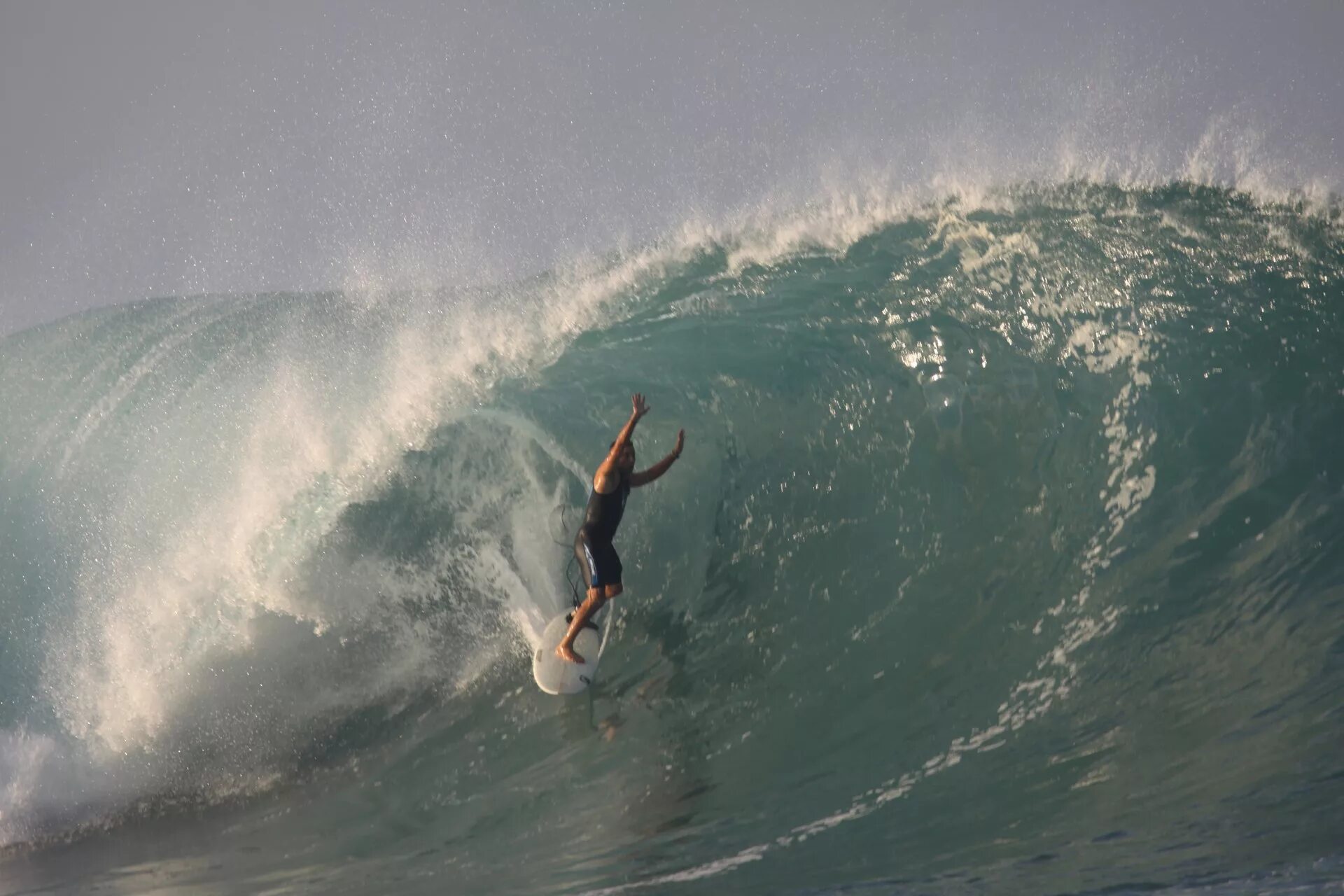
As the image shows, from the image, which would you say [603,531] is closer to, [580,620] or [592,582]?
[592,582]

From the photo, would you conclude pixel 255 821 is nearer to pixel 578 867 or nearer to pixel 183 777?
pixel 183 777

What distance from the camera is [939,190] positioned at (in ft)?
25.9

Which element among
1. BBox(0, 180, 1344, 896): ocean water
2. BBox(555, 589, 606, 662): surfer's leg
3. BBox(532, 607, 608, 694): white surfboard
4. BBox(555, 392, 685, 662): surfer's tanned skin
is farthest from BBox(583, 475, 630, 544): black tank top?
BBox(0, 180, 1344, 896): ocean water

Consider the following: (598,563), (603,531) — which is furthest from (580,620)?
(603,531)

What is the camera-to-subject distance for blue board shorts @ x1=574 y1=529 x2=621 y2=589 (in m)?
5.21

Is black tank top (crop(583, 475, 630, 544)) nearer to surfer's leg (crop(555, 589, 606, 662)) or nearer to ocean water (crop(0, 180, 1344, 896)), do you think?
surfer's leg (crop(555, 589, 606, 662))

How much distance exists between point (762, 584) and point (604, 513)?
117 centimetres

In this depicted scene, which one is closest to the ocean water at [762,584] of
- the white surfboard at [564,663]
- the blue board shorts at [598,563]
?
the white surfboard at [564,663]

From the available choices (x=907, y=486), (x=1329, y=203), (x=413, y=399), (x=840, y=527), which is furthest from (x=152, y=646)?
(x=1329, y=203)

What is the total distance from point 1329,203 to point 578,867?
21.7 ft

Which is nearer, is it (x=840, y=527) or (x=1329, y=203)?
(x=840, y=527)

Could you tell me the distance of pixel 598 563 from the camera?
5.22 meters

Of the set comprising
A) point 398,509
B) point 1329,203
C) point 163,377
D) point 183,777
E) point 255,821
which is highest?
point 163,377

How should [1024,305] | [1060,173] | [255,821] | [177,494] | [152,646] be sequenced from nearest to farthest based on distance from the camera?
[255,821] → [152,646] → [1024,305] → [177,494] → [1060,173]
